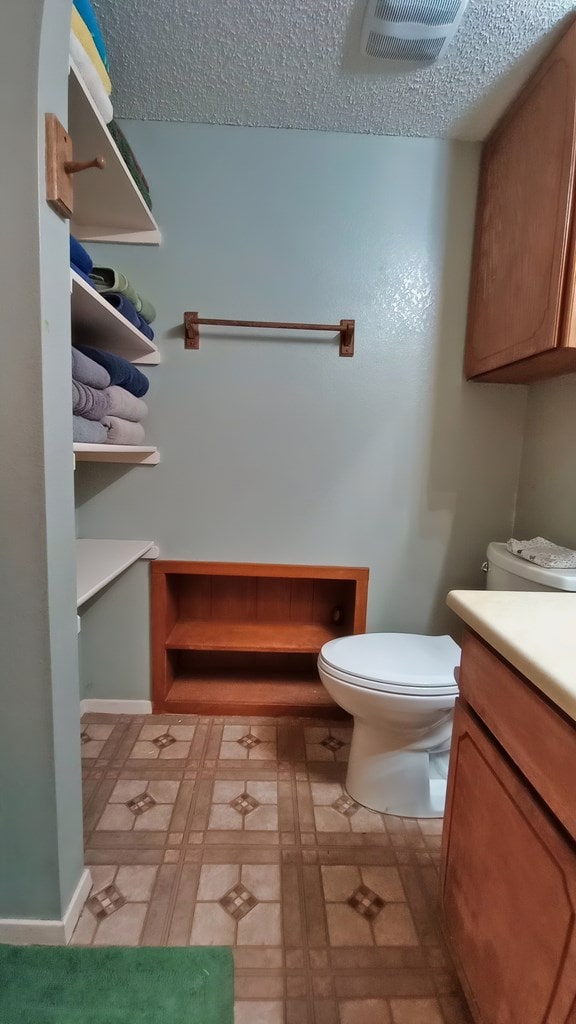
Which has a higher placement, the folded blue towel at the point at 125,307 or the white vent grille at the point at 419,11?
the white vent grille at the point at 419,11

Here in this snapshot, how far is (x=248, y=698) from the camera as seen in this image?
1845 millimetres

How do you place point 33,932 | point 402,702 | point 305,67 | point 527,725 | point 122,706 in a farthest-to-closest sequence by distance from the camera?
point 122,706 < point 305,67 < point 402,702 < point 33,932 < point 527,725

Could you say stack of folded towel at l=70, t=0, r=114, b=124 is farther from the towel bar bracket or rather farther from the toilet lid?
the toilet lid

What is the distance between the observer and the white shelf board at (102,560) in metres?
1.22

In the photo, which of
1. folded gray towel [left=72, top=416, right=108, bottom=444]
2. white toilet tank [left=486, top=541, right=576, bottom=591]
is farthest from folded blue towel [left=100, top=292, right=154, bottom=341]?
white toilet tank [left=486, top=541, right=576, bottom=591]

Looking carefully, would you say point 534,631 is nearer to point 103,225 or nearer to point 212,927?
point 212,927

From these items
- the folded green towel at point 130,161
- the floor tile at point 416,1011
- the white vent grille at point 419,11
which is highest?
the white vent grille at point 419,11

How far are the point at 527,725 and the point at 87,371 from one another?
1.19 meters

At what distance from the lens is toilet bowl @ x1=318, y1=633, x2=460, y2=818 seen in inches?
48.5

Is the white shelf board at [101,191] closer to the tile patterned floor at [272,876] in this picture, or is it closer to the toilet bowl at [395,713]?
the toilet bowl at [395,713]

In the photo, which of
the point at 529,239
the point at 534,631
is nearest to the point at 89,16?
the point at 529,239

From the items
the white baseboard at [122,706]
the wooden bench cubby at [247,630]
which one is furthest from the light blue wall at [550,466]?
the white baseboard at [122,706]

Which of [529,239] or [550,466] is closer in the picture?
[529,239]

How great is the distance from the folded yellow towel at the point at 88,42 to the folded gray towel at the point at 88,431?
78cm
